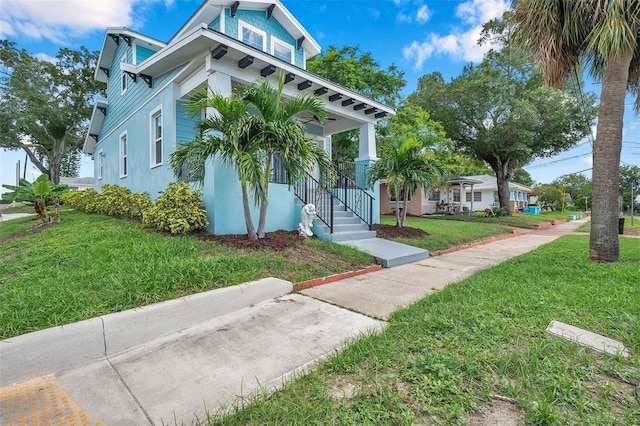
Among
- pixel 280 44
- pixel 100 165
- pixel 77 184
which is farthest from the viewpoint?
pixel 77 184

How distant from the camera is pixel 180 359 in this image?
249 cm

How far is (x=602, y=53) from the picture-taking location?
497 cm

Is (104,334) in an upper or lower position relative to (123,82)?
lower

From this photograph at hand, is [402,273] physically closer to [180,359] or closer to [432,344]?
[432,344]

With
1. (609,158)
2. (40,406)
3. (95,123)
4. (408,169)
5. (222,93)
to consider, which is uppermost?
(95,123)

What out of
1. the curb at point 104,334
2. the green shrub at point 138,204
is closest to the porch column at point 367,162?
the green shrub at point 138,204

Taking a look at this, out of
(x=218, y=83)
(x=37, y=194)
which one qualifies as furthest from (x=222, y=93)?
(x=37, y=194)

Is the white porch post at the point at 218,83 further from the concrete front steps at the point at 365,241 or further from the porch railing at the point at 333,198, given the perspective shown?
the concrete front steps at the point at 365,241

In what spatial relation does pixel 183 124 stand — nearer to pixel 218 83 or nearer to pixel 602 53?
pixel 218 83

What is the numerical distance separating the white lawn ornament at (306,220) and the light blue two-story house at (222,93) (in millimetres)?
342

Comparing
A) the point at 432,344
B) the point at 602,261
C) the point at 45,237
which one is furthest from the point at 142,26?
the point at 602,261

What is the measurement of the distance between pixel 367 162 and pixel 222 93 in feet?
16.6

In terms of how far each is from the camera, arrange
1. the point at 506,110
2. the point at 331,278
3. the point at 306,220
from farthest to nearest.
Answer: the point at 506,110 < the point at 306,220 < the point at 331,278

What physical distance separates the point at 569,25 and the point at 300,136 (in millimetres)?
5345
